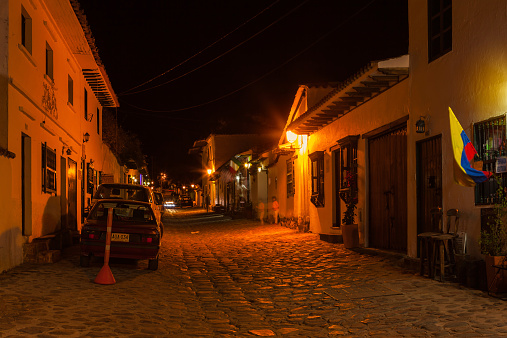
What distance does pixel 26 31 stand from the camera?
451 inches

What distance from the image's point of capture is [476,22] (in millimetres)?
8188

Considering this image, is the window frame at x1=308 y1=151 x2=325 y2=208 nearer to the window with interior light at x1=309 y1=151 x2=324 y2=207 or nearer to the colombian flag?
the window with interior light at x1=309 y1=151 x2=324 y2=207

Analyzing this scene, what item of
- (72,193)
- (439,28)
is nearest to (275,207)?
(72,193)

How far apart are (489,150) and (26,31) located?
9.64 m

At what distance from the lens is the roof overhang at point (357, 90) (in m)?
10.7

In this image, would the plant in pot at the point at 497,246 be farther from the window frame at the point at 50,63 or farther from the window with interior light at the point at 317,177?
the window frame at the point at 50,63

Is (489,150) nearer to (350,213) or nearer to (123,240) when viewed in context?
(350,213)

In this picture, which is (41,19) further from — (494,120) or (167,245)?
(494,120)

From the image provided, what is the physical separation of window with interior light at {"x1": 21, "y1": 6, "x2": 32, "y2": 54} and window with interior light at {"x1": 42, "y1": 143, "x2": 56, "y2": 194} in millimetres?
2386

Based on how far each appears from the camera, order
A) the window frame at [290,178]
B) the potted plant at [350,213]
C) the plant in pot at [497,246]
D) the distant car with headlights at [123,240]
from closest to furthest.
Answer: the plant in pot at [497,246] → the distant car with headlights at [123,240] → the potted plant at [350,213] → the window frame at [290,178]

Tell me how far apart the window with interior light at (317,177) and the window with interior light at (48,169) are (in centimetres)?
852

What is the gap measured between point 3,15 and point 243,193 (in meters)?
25.1

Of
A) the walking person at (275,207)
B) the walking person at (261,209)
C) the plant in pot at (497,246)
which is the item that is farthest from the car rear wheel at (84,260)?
the walking person at (261,209)

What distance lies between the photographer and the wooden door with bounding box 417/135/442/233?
31.4 feet
